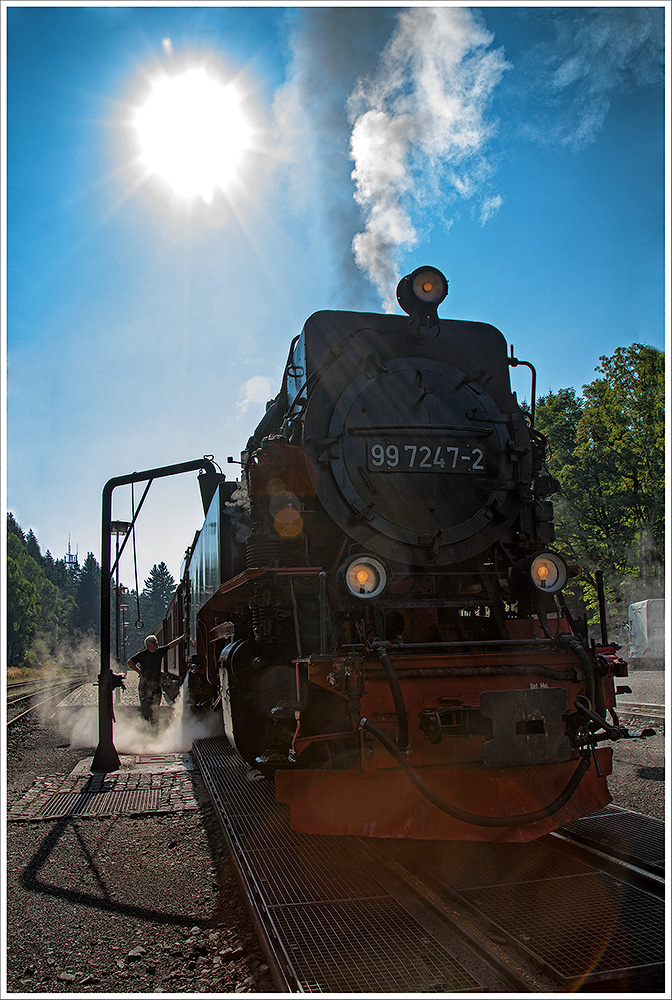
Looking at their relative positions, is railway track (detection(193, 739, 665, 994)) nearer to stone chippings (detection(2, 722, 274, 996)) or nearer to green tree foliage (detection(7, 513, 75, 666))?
stone chippings (detection(2, 722, 274, 996))

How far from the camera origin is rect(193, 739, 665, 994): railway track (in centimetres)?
263

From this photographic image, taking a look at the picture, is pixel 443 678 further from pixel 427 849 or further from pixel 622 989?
pixel 622 989

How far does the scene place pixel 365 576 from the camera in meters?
4.08

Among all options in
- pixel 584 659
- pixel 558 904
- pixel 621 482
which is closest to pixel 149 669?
pixel 584 659

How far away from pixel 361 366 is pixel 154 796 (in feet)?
13.8

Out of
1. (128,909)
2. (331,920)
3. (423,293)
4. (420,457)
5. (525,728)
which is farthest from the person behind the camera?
(423,293)

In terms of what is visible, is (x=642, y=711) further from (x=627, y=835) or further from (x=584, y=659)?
(x=584, y=659)


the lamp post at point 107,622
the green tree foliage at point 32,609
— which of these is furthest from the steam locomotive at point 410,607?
the green tree foliage at point 32,609

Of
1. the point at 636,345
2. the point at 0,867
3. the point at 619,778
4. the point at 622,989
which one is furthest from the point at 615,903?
the point at 636,345

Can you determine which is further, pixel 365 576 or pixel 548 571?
pixel 548 571

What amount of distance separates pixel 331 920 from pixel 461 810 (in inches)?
33.2

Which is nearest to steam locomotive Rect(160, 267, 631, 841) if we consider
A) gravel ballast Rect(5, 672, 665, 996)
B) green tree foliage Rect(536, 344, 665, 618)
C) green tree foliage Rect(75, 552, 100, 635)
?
gravel ballast Rect(5, 672, 665, 996)

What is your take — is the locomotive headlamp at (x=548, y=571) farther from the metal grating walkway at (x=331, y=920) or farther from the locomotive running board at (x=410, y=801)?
the metal grating walkway at (x=331, y=920)

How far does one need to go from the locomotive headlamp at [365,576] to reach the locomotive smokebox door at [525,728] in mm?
851
